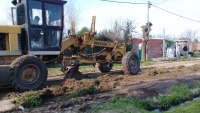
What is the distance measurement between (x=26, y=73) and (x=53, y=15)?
2.78 meters

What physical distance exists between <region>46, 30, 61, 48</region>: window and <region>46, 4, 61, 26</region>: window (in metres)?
0.34

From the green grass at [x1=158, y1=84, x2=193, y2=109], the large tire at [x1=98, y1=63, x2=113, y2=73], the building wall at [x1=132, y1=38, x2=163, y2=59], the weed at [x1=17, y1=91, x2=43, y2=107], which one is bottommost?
the green grass at [x1=158, y1=84, x2=193, y2=109]

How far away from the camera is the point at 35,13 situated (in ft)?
31.4

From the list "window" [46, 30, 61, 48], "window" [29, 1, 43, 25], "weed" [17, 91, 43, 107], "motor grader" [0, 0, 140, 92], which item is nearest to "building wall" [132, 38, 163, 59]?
"motor grader" [0, 0, 140, 92]

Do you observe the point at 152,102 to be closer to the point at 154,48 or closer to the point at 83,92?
the point at 83,92

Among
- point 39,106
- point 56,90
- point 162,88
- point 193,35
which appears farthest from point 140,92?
point 193,35

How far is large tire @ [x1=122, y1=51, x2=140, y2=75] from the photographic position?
13.2 meters

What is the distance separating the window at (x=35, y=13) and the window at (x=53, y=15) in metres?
0.32

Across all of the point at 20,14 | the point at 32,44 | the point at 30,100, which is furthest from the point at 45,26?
the point at 30,100

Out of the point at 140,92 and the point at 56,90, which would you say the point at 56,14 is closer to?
the point at 56,90

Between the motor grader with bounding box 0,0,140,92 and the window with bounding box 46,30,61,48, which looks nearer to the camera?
the motor grader with bounding box 0,0,140,92

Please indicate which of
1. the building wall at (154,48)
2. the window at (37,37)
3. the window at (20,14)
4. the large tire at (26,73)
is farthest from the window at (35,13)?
the building wall at (154,48)

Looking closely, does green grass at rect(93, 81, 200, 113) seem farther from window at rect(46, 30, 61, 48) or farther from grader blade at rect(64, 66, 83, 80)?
grader blade at rect(64, 66, 83, 80)

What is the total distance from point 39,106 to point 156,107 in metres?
3.79
